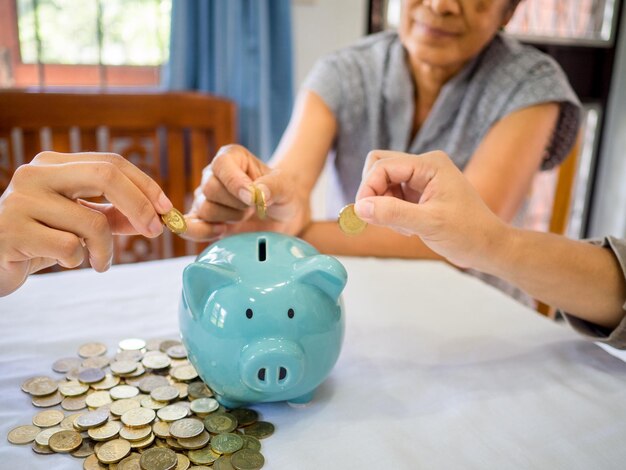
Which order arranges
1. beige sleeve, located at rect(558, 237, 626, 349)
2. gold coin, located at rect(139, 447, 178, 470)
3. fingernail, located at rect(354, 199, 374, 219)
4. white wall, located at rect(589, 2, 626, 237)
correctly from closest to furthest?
gold coin, located at rect(139, 447, 178, 470), fingernail, located at rect(354, 199, 374, 219), beige sleeve, located at rect(558, 237, 626, 349), white wall, located at rect(589, 2, 626, 237)

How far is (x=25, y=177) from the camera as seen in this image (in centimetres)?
54

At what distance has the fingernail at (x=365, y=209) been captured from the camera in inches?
22.7

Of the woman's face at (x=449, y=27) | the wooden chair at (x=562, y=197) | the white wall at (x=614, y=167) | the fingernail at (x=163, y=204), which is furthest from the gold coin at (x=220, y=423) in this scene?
the white wall at (x=614, y=167)

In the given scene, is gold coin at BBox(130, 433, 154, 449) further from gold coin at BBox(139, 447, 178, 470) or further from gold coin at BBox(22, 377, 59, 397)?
gold coin at BBox(22, 377, 59, 397)

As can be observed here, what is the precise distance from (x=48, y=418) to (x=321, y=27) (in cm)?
162

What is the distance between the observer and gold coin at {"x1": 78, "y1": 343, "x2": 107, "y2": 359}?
665mm

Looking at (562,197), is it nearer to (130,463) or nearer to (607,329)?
(607,329)

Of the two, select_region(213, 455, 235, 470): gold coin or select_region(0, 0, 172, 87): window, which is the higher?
select_region(0, 0, 172, 87): window

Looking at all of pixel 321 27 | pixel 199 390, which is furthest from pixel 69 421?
pixel 321 27

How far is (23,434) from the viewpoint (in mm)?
516

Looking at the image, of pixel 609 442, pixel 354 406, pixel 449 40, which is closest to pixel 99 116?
pixel 449 40

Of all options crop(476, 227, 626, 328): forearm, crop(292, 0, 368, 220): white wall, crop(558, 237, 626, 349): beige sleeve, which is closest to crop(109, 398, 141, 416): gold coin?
crop(476, 227, 626, 328): forearm

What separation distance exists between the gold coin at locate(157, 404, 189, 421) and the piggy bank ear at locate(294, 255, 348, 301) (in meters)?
0.18

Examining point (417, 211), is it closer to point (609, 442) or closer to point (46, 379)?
point (609, 442)
